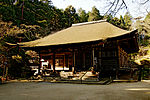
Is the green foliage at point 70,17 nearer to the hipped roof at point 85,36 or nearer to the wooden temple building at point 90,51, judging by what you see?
the hipped roof at point 85,36

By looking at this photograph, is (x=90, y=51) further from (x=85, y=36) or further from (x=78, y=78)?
(x=78, y=78)

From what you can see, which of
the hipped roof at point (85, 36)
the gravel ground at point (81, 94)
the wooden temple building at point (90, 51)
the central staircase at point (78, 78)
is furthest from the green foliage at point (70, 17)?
the gravel ground at point (81, 94)

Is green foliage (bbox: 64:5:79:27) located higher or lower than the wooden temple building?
higher

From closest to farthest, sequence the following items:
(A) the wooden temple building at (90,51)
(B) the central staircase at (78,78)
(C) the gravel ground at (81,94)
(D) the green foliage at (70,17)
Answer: (C) the gravel ground at (81,94) → (B) the central staircase at (78,78) → (A) the wooden temple building at (90,51) → (D) the green foliage at (70,17)

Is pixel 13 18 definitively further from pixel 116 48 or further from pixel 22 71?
pixel 116 48

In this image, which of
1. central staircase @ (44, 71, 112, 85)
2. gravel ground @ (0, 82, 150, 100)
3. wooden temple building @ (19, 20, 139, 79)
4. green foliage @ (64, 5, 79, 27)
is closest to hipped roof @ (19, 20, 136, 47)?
wooden temple building @ (19, 20, 139, 79)

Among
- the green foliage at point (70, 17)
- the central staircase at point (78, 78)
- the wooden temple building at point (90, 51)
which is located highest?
the green foliage at point (70, 17)

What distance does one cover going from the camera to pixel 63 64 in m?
11.7

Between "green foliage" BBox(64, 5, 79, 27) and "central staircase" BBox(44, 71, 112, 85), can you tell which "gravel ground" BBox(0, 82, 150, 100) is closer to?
"central staircase" BBox(44, 71, 112, 85)

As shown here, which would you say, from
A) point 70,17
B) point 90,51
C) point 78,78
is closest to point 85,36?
point 90,51

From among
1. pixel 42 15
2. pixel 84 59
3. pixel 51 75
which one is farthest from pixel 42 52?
pixel 42 15

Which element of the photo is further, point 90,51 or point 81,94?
point 90,51

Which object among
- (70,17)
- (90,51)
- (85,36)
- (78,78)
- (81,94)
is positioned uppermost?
(70,17)

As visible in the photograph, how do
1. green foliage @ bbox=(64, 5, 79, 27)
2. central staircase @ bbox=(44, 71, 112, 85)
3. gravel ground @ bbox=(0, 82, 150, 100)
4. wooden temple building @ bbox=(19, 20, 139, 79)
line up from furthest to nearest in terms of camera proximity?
green foliage @ bbox=(64, 5, 79, 27), wooden temple building @ bbox=(19, 20, 139, 79), central staircase @ bbox=(44, 71, 112, 85), gravel ground @ bbox=(0, 82, 150, 100)
